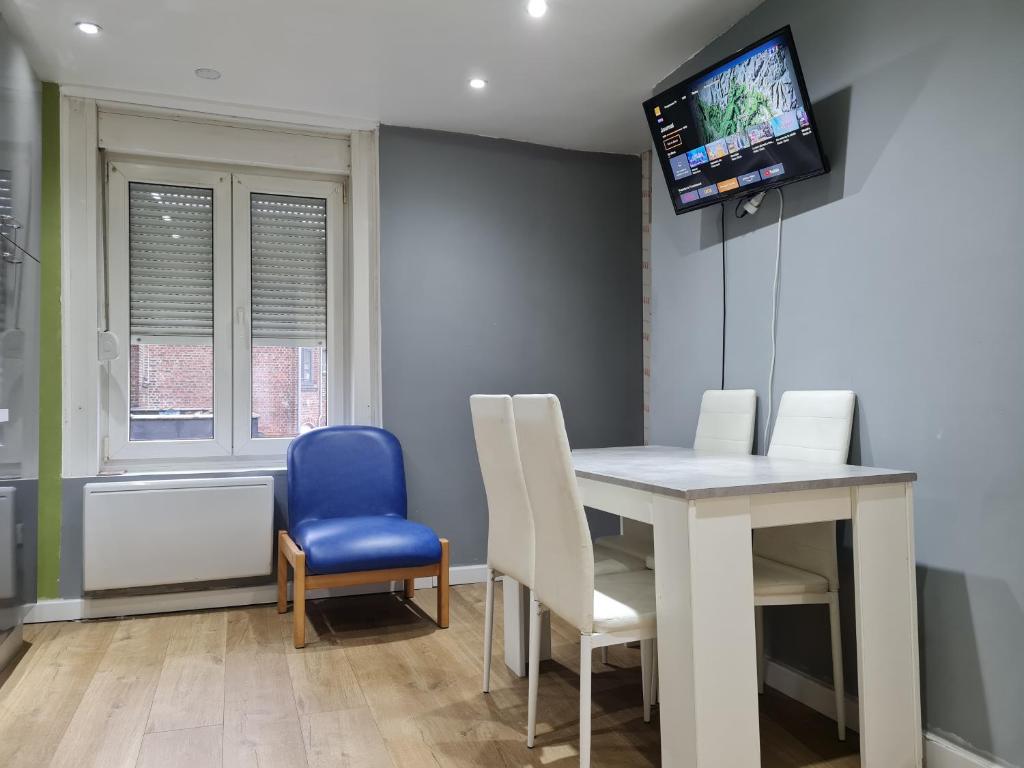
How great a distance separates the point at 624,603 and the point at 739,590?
317 millimetres

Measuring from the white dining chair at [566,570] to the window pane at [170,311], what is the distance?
2404 millimetres

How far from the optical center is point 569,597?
6.30ft

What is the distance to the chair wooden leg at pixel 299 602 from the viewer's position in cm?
307

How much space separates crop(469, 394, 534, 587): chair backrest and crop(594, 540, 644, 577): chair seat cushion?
0.77 feet

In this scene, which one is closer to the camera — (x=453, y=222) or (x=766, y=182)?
(x=766, y=182)

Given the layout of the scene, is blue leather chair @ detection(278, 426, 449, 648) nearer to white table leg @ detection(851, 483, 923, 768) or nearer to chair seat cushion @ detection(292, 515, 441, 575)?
chair seat cushion @ detection(292, 515, 441, 575)

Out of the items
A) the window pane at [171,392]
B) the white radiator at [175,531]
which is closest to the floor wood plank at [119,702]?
the white radiator at [175,531]

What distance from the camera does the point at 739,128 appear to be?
2.62 meters

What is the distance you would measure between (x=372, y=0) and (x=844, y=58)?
5.51 ft

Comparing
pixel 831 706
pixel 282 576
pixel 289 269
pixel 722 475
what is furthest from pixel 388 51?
pixel 831 706

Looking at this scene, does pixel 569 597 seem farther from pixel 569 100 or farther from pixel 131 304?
pixel 131 304

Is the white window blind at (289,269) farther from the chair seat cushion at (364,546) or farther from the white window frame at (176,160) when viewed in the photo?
the chair seat cushion at (364,546)

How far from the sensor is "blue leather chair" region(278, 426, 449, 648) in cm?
316

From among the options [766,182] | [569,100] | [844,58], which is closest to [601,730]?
[766,182]
